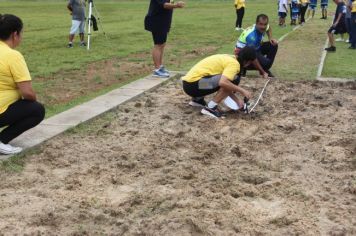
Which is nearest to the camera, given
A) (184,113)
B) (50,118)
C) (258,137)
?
(258,137)

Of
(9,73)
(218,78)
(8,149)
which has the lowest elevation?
(8,149)

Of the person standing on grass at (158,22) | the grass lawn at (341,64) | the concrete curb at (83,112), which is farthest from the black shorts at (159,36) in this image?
the grass lawn at (341,64)

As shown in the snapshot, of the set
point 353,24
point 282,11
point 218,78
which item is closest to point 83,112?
point 218,78

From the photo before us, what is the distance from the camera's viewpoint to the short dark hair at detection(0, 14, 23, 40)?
4.97m

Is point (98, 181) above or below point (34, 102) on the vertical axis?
below

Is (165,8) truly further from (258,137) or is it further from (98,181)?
(98,181)

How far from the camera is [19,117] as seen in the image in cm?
515

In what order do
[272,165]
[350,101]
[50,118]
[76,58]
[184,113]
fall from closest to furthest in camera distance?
[272,165] → [50,118] → [184,113] → [350,101] → [76,58]

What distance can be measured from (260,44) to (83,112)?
388cm

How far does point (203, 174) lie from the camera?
4703 mm

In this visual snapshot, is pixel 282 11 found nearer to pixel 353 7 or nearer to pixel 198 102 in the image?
pixel 353 7

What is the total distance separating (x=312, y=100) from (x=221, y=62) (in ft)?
5.44

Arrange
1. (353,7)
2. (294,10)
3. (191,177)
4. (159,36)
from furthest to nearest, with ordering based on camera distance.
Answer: (294,10) → (353,7) → (159,36) → (191,177)

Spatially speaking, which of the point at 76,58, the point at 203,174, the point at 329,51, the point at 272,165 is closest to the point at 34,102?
the point at 203,174
